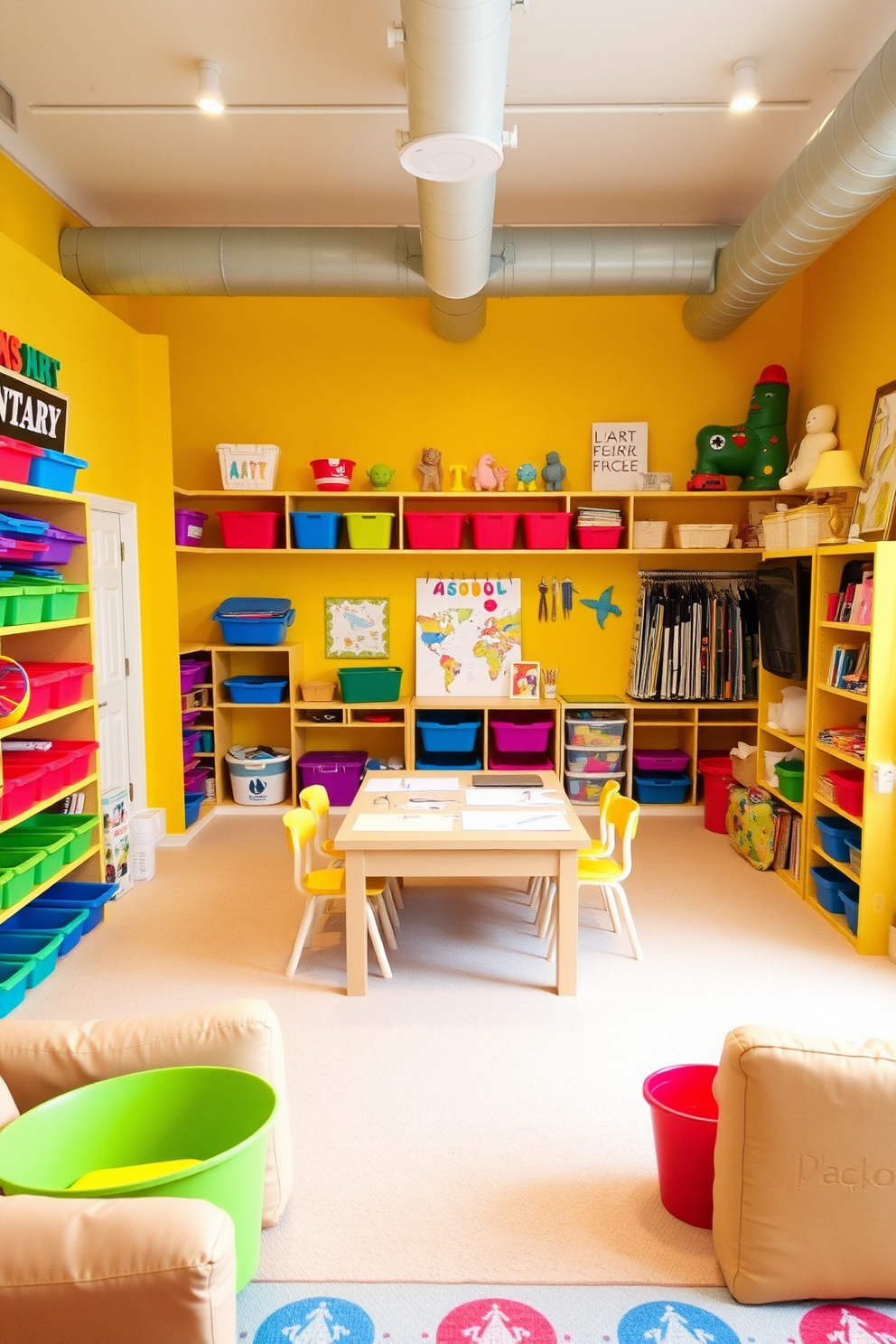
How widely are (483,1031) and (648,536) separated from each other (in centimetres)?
366

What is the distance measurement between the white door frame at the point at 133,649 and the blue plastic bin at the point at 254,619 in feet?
2.68

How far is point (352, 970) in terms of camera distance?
344cm

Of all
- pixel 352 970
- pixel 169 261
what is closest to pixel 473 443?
pixel 169 261

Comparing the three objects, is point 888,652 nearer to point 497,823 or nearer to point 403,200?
point 497,823

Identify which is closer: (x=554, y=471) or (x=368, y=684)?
(x=554, y=471)

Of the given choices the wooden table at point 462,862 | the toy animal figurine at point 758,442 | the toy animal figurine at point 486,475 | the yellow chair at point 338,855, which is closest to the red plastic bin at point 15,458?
the yellow chair at point 338,855

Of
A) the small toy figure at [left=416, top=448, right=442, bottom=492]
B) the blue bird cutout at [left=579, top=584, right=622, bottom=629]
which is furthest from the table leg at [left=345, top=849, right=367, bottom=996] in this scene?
the blue bird cutout at [left=579, top=584, right=622, bottom=629]

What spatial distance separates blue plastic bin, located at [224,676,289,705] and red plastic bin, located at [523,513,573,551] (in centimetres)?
192

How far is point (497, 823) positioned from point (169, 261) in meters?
3.73

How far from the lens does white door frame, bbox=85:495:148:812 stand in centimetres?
512

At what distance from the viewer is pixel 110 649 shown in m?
4.92

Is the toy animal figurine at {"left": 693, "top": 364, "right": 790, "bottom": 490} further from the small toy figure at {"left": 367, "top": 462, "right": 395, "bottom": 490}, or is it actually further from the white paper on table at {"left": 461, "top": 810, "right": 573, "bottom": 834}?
the white paper on table at {"left": 461, "top": 810, "right": 573, "bottom": 834}

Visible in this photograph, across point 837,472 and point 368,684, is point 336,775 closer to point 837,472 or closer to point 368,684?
point 368,684

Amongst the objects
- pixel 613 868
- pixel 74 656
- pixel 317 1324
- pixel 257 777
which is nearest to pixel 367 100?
pixel 74 656
